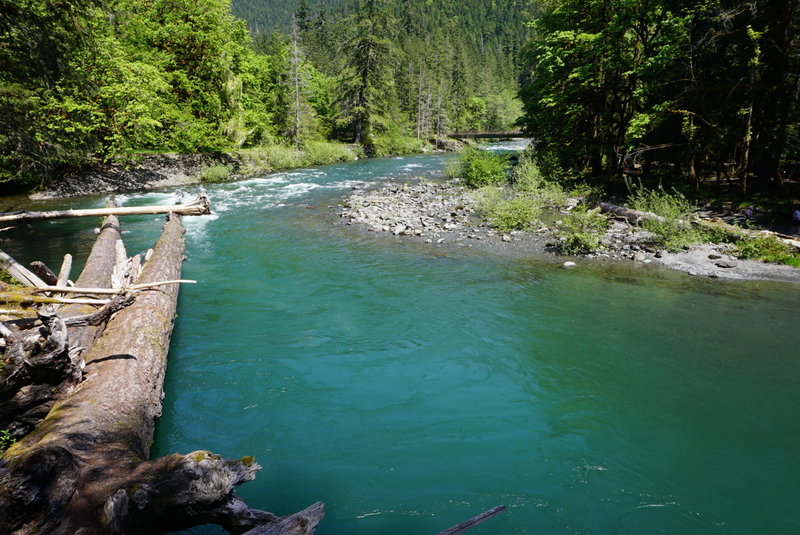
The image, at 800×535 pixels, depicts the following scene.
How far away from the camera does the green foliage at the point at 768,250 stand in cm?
1090

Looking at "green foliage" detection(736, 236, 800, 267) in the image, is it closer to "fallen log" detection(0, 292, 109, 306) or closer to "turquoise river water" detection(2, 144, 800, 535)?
"turquoise river water" detection(2, 144, 800, 535)

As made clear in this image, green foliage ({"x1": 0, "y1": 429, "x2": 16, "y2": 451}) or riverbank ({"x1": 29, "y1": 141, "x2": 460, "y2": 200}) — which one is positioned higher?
riverbank ({"x1": 29, "y1": 141, "x2": 460, "y2": 200})

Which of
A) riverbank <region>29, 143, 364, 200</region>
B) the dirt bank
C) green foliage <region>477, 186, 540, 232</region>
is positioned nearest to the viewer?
green foliage <region>477, 186, 540, 232</region>

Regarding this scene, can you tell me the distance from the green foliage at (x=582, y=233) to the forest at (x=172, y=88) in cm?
1375

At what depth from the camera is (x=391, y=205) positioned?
62.1 feet

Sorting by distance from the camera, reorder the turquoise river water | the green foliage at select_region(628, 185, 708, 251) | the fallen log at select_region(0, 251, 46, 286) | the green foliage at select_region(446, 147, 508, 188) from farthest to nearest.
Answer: the green foliage at select_region(446, 147, 508, 188) < the green foliage at select_region(628, 185, 708, 251) < the fallen log at select_region(0, 251, 46, 286) < the turquoise river water

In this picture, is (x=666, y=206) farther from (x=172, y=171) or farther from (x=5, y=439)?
(x=172, y=171)

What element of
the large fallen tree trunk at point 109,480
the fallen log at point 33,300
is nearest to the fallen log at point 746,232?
the large fallen tree trunk at point 109,480

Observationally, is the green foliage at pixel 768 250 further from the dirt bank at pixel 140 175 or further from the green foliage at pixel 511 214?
the dirt bank at pixel 140 175

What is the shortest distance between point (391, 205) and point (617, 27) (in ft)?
39.9

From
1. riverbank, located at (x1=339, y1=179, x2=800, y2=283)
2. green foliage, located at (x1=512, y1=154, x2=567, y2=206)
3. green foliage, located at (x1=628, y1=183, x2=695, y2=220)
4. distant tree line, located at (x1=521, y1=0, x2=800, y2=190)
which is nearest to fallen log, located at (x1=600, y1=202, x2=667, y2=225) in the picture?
green foliage, located at (x1=628, y1=183, x2=695, y2=220)

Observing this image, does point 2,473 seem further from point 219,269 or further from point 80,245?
point 80,245

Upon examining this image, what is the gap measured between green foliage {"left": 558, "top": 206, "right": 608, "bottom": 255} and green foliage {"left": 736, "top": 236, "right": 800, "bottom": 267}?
365cm

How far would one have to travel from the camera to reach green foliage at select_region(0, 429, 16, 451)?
4055mm
